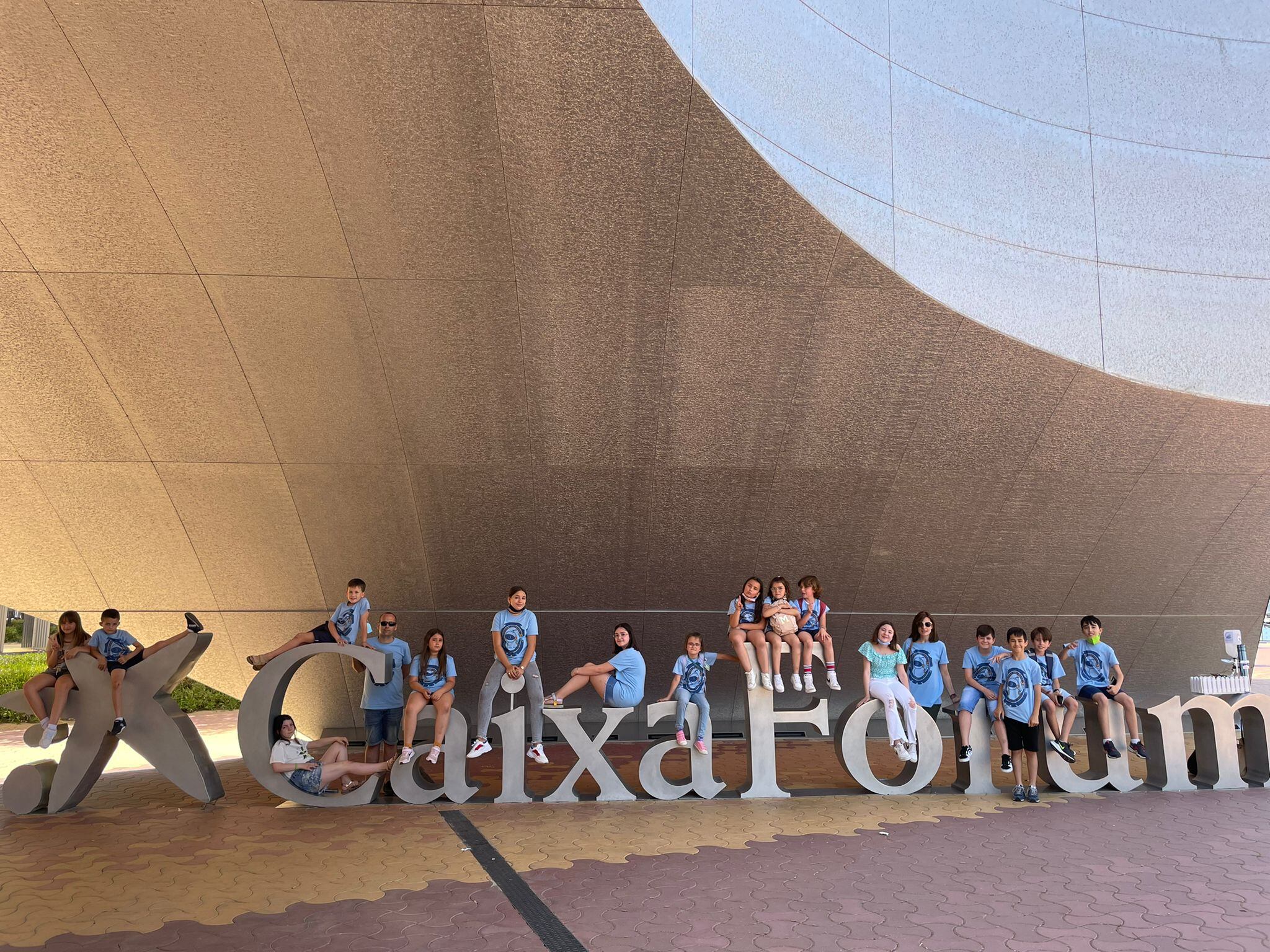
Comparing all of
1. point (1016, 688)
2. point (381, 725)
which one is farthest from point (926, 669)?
point (381, 725)

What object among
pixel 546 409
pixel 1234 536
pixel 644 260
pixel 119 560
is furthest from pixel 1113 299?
pixel 119 560

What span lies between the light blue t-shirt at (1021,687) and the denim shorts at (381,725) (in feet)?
21.1

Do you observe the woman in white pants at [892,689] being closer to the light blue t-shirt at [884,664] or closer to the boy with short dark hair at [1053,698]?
the light blue t-shirt at [884,664]

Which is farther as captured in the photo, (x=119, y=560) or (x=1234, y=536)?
(x=1234, y=536)

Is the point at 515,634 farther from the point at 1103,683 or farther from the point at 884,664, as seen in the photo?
the point at 1103,683

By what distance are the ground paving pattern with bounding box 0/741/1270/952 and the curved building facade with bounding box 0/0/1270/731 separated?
4105 millimetres

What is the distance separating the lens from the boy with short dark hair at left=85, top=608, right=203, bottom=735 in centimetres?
907

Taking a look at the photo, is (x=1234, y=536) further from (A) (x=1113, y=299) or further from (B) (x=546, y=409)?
(B) (x=546, y=409)

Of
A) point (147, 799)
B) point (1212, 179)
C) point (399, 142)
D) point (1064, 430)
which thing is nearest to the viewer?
point (399, 142)

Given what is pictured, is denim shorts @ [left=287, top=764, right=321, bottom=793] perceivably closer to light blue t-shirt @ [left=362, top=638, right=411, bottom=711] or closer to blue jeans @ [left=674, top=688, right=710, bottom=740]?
light blue t-shirt @ [left=362, top=638, right=411, bottom=711]

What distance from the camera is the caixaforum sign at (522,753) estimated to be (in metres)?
8.98

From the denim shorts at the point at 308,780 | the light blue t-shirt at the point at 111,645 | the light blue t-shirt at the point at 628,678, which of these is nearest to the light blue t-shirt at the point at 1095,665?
the light blue t-shirt at the point at 628,678

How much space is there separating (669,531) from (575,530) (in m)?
1.27

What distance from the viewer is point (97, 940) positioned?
5145 millimetres
